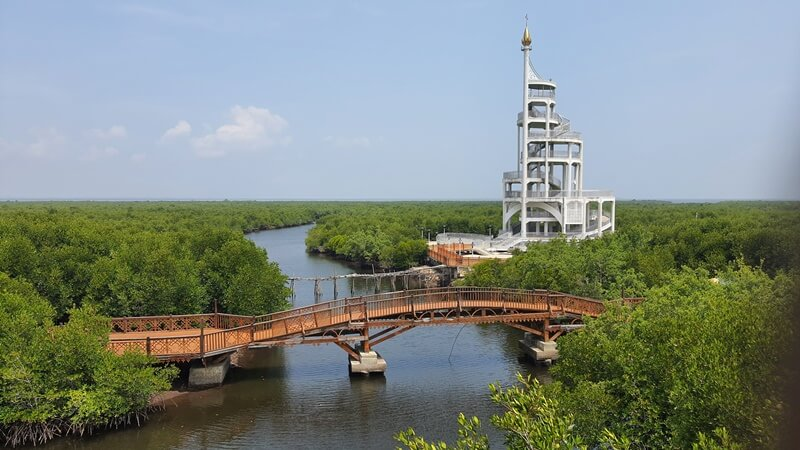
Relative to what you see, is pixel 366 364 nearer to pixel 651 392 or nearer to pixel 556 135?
pixel 651 392

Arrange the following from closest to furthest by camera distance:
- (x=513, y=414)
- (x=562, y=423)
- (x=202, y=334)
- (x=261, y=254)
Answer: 1. (x=562, y=423)
2. (x=513, y=414)
3. (x=202, y=334)
4. (x=261, y=254)

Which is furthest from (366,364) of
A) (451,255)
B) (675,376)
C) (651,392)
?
(451,255)

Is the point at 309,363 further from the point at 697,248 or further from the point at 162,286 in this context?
the point at 697,248

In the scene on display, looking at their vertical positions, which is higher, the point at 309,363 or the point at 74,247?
the point at 74,247

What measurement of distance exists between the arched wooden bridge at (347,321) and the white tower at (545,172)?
2528cm

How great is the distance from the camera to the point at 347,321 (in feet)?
89.1

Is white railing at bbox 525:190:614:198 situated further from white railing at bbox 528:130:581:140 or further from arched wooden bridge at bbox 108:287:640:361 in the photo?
arched wooden bridge at bbox 108:287:640:361

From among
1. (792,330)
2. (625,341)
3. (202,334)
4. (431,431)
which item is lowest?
(431,431)

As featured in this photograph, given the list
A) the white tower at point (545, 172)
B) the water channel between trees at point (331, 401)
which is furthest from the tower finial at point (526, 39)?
the water channel between trees at point (331, 401)

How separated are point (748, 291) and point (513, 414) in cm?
1725

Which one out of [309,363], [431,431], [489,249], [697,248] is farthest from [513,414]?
[489,249]

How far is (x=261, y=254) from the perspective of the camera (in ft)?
117

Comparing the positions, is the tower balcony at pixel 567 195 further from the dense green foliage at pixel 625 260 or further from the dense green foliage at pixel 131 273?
the dense green foliage at pixel 131 273

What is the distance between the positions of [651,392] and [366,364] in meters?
15.7
